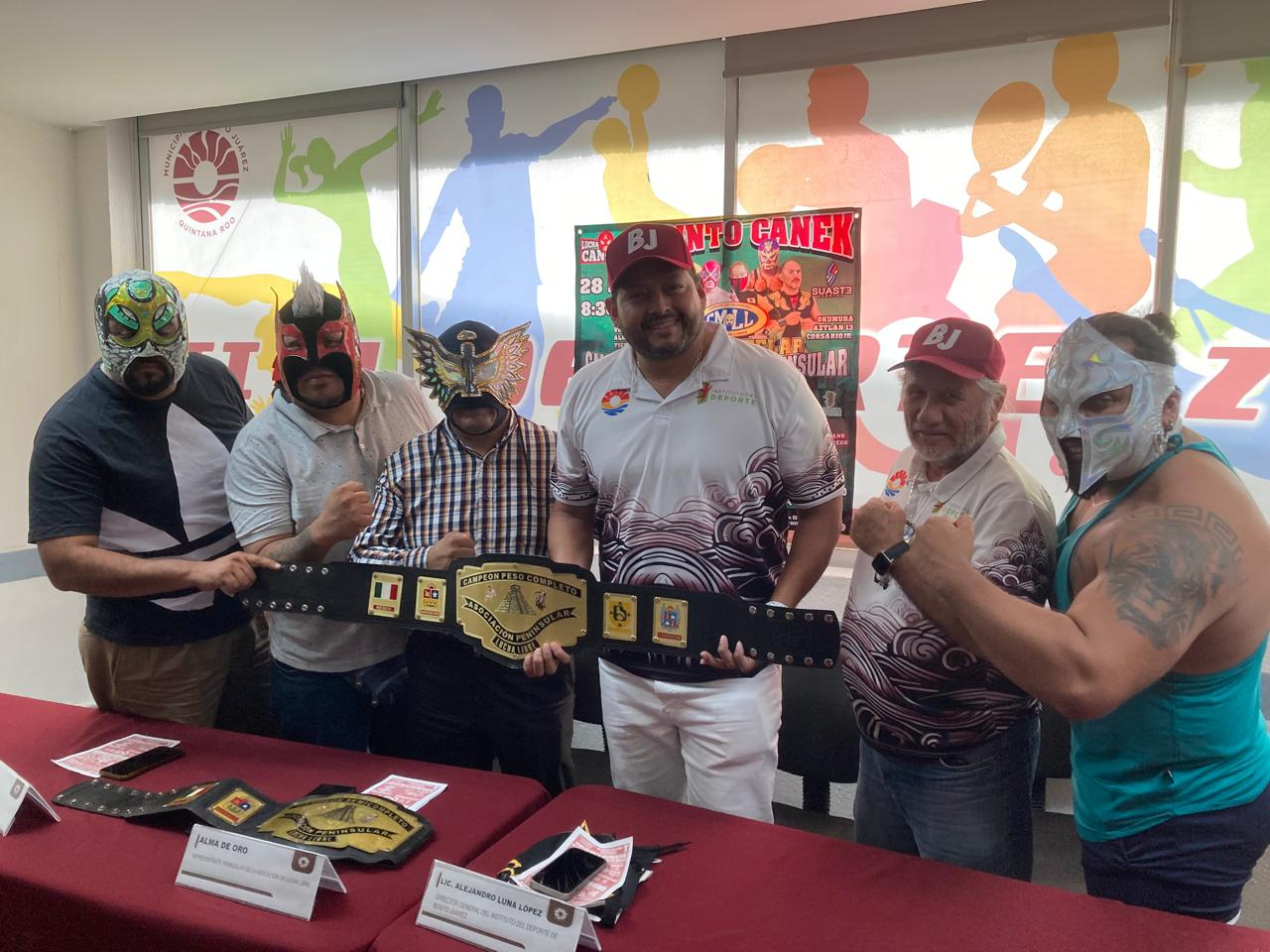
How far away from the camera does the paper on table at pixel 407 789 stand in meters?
1.65

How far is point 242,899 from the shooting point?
1.34 metres

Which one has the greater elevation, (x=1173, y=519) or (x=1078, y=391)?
(x=1078, y=391)

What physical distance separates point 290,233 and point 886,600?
5.47m

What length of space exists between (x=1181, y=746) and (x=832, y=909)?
622 mm

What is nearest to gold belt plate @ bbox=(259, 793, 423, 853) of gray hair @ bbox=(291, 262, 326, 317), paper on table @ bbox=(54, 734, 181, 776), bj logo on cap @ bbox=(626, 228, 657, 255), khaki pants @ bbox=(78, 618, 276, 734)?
paper on table @ bbox=(54, 734, 181, 776)

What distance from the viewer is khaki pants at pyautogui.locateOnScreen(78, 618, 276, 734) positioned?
2.22 metres

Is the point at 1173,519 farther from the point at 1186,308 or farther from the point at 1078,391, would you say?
the point at 1186,308

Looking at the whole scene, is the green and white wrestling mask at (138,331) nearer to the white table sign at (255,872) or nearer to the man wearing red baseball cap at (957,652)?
the white table sign at (255,872)

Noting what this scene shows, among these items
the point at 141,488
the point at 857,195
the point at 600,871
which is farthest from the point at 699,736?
the point at 857,195

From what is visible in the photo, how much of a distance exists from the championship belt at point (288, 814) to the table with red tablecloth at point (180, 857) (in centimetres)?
3

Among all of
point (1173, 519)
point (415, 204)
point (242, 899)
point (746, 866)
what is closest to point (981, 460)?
point (1173, 519)

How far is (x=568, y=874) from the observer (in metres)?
1.36

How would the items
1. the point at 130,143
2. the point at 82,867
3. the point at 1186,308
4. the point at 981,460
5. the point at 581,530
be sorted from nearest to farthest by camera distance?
1. the point at 82,867
2. the point at 981,460
3. the point at 581,530
4. the point at 1186,308
5. the point at 130,143

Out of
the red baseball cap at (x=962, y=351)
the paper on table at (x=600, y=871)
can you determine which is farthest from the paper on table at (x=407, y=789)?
the red baseball cap at (x=962, y=351)
